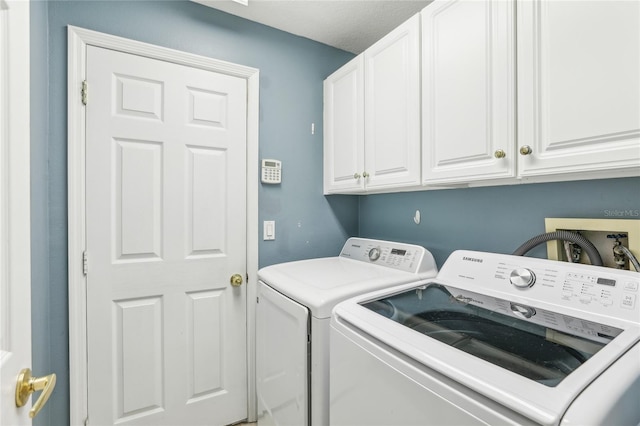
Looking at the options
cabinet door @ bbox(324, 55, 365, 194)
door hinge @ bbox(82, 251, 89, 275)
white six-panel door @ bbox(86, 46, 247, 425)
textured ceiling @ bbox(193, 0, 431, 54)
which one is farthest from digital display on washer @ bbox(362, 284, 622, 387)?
textured ceiling @ bbox(193, 0, 431, 54)

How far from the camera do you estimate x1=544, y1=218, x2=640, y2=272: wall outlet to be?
3.51ft

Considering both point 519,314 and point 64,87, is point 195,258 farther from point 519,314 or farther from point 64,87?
point 519,314

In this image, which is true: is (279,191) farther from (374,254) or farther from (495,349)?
(495,349)

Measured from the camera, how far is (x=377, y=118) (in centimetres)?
169

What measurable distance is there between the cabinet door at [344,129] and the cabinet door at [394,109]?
0.22ft

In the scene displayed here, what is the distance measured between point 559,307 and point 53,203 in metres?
2.11

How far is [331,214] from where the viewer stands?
2242 millimetres

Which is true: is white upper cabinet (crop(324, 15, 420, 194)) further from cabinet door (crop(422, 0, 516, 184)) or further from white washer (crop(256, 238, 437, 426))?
white washer (crop(256, 238, 437, 426))

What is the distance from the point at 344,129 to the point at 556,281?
1.34m

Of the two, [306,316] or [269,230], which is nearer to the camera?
[306,316]

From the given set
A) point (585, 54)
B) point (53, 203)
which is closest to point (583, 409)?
point (585, 54)

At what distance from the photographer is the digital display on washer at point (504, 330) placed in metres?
0.73

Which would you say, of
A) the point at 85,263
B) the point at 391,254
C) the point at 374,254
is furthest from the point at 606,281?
the point at 85,263

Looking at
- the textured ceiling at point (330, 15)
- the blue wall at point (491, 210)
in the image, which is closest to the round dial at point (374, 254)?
the blue wall at point (491, 210)
